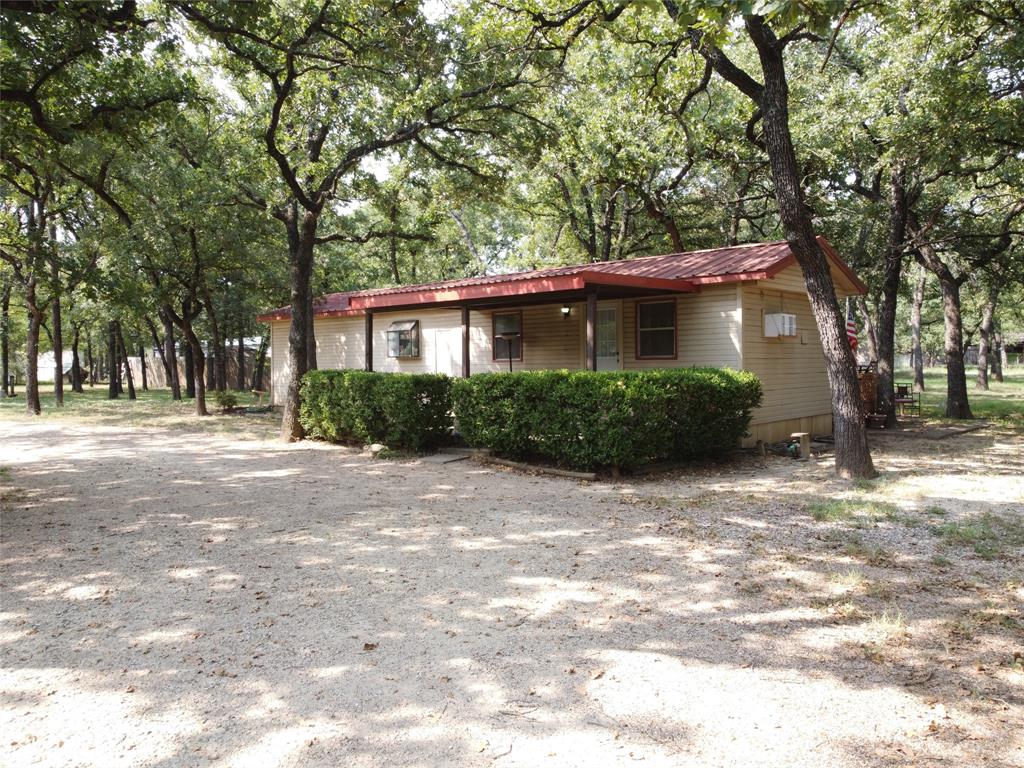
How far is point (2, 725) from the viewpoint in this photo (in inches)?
100

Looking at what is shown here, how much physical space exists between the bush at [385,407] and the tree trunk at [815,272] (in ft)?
16.7

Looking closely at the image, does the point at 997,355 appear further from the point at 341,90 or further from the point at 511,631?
the point at 511,631

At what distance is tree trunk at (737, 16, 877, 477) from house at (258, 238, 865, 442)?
2217mm

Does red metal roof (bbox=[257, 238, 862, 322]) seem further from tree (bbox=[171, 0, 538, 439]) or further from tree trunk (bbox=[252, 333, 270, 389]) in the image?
tree trunk (bbox=[252, 333, 270, 389])

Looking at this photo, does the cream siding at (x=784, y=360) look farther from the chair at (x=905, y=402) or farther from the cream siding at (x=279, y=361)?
the cream siding at (x=279, y=361)

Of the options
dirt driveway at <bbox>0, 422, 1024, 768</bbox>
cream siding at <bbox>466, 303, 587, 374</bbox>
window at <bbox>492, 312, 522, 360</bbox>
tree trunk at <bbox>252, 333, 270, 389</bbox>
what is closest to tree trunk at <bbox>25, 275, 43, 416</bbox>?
tree trunk at <bbox>252, 333, 270, 389</bbox>

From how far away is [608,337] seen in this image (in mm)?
12008

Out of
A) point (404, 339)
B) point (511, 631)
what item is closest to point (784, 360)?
point (404, 339)

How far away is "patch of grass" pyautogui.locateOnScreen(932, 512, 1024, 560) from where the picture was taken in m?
4.82

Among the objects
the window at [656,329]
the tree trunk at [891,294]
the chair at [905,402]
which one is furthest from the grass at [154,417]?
the chair at [905,402]

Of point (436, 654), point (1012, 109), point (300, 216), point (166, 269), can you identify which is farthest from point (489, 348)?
point (436, 654)

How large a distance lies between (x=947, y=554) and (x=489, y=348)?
33.1 ft

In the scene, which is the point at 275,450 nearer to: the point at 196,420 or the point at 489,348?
the point at 489,348

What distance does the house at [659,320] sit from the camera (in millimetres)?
10258
